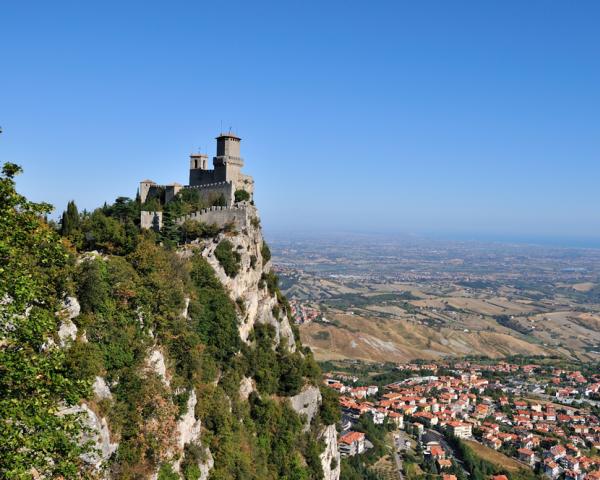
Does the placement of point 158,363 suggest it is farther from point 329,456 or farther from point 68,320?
point 329,456

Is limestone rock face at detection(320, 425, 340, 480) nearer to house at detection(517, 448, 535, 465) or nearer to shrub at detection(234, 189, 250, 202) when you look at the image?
shrub at detection(234, 189, 250, 202)

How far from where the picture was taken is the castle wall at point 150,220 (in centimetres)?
3592

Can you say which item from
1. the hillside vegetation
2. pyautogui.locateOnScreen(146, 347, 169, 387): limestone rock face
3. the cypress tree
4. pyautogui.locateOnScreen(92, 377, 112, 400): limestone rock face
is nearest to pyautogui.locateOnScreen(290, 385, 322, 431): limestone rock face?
the hillside vegetation

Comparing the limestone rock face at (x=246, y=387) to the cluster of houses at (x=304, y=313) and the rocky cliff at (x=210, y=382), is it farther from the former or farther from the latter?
the cluster of houses at (x=304, y=313)

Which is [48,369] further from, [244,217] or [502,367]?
[502,367]

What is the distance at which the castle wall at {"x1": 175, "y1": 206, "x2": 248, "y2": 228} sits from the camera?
38438 mm

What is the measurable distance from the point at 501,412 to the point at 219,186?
78442 millimetres

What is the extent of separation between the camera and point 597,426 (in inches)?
3664

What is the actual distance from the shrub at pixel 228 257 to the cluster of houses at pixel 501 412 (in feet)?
135

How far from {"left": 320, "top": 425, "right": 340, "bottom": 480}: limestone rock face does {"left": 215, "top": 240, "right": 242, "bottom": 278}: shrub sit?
15.1 meters

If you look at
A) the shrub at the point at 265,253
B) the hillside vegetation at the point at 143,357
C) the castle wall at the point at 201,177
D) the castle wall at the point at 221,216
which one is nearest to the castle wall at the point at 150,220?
the hillside vegetation at the point at 143,357

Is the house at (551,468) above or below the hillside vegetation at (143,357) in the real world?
below

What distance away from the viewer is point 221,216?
38656 millimetres

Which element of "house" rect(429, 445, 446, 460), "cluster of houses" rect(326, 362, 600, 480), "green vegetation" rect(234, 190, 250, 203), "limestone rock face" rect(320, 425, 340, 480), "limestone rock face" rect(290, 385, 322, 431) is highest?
"green vegetation" rect(234, 190, 250, 203)
